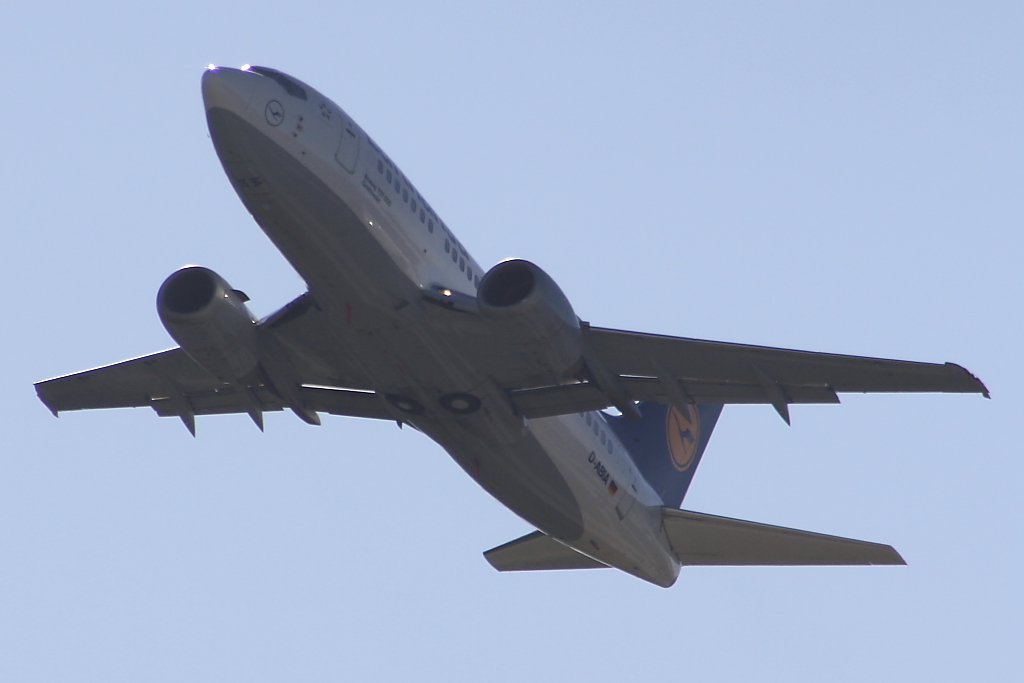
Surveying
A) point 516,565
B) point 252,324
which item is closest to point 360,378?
point 252,324

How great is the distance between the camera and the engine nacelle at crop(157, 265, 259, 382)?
20.9 metres

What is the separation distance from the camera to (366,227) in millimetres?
19547

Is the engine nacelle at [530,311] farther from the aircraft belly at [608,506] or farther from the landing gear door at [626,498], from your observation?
the landing gear door at [626,498]

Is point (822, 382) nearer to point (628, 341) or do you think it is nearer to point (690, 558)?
point (628, 341)

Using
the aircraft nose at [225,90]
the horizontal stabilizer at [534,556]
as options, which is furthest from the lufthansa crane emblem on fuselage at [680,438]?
the aircraft nose at [225,90]

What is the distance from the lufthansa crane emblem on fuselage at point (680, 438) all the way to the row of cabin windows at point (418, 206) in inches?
346

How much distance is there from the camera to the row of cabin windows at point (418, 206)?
20109 mm

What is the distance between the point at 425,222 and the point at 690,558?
381 inches

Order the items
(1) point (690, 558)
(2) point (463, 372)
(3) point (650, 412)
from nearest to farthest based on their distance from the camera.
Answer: (2) point (463, 372) → (1) point (690, 558) → (3) point (650, 412)

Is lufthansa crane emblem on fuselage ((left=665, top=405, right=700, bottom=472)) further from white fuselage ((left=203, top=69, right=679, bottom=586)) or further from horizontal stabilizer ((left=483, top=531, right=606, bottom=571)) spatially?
white fuselage ((left=203, top=69, right=679, bottom=586))

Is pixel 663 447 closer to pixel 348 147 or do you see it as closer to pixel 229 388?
pixel 229 388

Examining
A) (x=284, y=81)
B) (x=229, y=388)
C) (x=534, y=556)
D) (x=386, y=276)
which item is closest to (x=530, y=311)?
(x=386, y=276)

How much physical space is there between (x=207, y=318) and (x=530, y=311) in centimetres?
519

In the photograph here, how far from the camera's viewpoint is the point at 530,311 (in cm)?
1917
